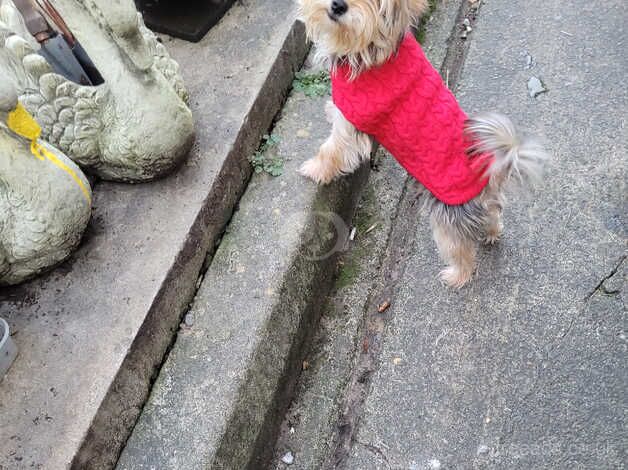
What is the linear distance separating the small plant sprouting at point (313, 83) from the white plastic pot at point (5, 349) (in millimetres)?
1728

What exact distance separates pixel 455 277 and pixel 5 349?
1757 millimetres

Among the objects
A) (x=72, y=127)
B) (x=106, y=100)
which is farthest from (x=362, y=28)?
(x=72, y=127)

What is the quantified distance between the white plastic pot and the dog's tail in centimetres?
175

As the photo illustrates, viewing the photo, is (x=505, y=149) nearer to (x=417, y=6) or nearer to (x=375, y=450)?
(x=417, y=6)

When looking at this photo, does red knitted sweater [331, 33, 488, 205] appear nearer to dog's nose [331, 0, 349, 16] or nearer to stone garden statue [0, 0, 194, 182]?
dog's nose [331, 0, 349, 16]

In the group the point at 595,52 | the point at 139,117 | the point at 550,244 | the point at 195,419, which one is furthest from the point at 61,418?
the point at 595,52

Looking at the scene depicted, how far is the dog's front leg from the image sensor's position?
234cm

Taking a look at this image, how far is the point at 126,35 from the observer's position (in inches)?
74.4

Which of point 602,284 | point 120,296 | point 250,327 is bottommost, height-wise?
point 602,284

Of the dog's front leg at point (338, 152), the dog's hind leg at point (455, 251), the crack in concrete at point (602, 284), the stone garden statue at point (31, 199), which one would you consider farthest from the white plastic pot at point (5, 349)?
the crack in concrete at point (602, 284)

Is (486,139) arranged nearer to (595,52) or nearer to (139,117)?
(139,117)

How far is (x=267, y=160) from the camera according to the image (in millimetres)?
2572

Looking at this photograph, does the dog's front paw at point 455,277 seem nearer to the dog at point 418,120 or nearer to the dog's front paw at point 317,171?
the dog at point 418,120

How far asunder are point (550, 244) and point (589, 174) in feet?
1.55
